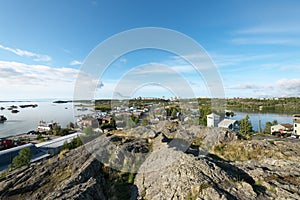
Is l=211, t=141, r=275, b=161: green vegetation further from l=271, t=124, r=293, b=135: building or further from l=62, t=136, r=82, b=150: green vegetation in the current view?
l=271, t=124, r=293, b=135: building

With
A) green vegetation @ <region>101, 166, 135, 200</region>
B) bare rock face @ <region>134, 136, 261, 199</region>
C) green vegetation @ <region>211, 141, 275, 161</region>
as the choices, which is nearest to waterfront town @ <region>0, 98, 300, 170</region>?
green vegetation @ <region>101, 166, 135, 200</region>

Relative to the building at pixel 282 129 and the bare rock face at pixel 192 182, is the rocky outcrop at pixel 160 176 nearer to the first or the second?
the bare rock face at pixel 192 182

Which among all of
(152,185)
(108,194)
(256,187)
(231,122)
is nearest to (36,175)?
(108,194)

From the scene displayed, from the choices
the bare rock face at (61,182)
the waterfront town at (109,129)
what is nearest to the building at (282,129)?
the waterfront town at (109,129)

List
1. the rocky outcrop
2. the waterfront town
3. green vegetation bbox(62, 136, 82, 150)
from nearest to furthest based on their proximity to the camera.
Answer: the rocky outcrop → green vegetation bbox(62, 136, 82, 150) → the waterfront town

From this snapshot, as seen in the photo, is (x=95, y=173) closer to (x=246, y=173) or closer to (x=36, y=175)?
(x=36, y=175)

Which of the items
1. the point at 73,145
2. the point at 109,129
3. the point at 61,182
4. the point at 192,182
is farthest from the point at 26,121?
the point at 192,182

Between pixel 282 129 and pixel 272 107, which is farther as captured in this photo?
pixel 272 107

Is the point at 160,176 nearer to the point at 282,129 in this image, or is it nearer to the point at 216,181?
the point at 216,181

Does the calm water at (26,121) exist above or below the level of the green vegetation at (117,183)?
below

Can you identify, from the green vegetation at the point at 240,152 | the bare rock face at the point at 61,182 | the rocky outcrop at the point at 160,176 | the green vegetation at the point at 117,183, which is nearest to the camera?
the rocky outcrop at the point at 160,176

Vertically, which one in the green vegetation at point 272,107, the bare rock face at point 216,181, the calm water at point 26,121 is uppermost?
the bare rock face at point 216,181

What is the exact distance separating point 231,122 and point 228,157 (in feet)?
75.2

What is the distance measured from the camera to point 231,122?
1203 inches
